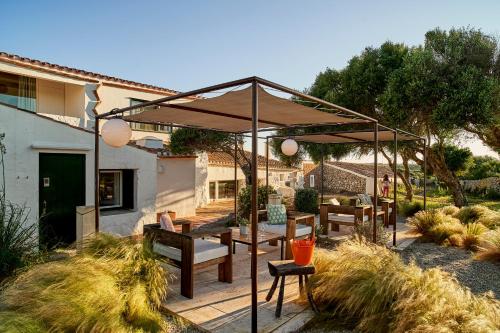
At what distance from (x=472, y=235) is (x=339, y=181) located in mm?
21426

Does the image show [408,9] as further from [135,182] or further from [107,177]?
[107,177]

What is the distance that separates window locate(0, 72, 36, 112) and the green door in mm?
4337

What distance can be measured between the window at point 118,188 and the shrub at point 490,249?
881 centimetres

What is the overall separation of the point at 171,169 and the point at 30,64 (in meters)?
5.80

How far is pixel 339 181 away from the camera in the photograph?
2902cm

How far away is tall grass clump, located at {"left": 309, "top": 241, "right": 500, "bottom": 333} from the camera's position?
3.14 m

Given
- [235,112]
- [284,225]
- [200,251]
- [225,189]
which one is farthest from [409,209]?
[225,189]

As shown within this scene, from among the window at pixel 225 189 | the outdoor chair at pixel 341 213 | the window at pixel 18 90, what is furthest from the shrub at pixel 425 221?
the window at pixel 18 90

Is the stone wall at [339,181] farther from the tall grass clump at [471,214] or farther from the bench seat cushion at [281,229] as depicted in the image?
the bench seat cushion at [281,229]

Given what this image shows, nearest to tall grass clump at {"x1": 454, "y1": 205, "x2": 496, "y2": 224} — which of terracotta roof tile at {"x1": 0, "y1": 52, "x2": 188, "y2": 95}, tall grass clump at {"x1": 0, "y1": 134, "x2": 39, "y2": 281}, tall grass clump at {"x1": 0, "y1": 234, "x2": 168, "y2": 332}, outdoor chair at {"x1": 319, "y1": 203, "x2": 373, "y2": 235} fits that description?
outdoor chair at {"x1": 319, "y1": 203, "x2": 373, "y2": 235}

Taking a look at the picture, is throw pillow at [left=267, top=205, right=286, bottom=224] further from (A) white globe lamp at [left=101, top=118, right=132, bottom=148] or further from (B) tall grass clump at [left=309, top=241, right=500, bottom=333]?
(A) white globe lamp at [left=101, top=118, right=132, bottom=148]

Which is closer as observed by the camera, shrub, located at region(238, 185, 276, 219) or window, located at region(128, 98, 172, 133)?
shrub, located at region(238, 185, 276, 219)

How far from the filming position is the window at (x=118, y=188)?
9695 mm

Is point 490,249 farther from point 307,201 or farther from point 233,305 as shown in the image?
point 307,201
